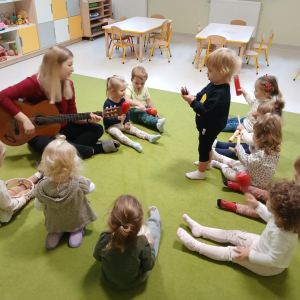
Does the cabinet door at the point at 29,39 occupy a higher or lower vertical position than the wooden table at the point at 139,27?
lower

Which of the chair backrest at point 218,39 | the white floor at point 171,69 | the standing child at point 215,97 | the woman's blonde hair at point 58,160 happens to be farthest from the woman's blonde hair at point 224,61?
the chair backrest at point 218,39

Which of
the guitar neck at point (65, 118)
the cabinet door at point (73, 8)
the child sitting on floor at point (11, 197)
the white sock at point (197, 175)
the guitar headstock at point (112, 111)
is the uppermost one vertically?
the cabinet door at point (73, 8)

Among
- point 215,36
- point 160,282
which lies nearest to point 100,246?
point 160,282

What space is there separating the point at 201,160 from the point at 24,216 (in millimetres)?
1429

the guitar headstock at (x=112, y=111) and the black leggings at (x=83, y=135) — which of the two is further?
the black leggings at (x=83, y=135)

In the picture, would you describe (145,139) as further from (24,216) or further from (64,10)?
(64,10)

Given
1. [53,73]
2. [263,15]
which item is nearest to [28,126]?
[53,73]

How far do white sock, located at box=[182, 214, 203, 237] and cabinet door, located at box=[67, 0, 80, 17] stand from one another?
6.06 m

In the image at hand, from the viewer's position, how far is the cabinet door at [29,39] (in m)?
5.52

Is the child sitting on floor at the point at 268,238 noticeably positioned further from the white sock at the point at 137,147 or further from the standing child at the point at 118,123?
the standing child at the point at 118,123

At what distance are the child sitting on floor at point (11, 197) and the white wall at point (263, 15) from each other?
6.45 meters

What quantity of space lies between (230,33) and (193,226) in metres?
4.56

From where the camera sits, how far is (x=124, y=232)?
129 centimetres

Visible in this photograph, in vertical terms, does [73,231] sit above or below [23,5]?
below
